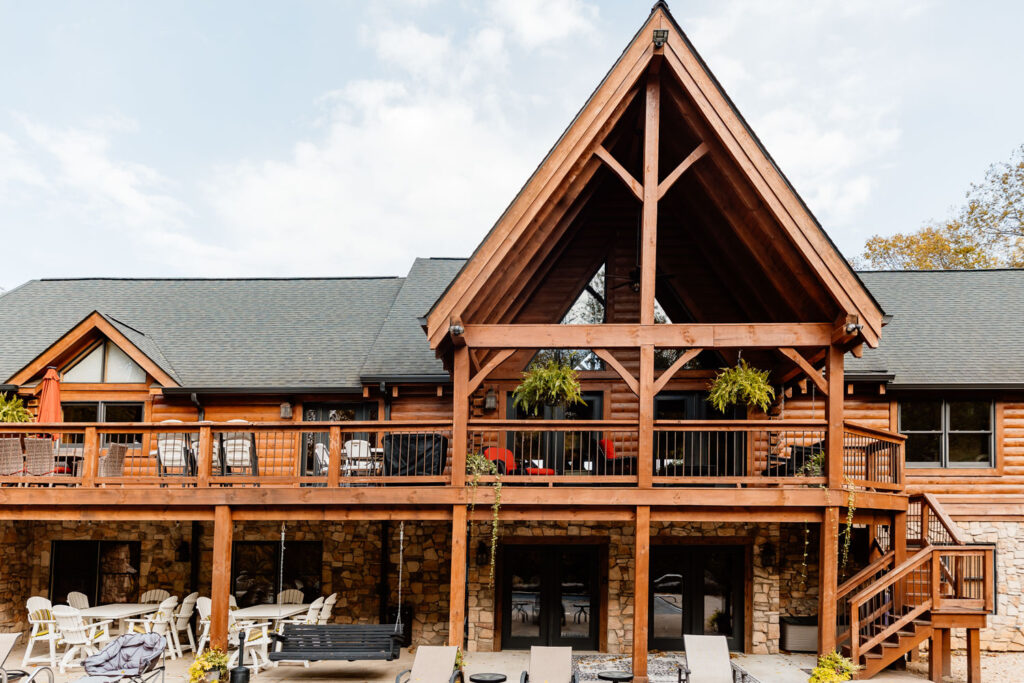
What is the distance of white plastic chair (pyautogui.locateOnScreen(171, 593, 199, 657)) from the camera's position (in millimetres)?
Answer: 13414

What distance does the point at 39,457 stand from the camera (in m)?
12.2

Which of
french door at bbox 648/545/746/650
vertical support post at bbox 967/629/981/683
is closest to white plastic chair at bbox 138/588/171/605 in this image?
french door at bbox 648/545/746/650

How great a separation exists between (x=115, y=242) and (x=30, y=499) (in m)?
46.9

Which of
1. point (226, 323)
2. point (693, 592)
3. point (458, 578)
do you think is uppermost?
point (226, 323)

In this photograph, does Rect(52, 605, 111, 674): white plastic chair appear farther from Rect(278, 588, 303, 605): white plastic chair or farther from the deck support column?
the deck support column

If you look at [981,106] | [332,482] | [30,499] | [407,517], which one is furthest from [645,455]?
[981,106]

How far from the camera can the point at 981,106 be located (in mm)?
45594

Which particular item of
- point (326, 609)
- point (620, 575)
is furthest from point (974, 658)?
point (326, 609)

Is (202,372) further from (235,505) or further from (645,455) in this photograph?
(645,455)

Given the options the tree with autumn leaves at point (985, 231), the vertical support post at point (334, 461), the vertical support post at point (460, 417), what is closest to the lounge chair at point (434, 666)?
the vertical support post at point (460, 417)

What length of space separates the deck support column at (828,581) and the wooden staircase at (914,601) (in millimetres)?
543

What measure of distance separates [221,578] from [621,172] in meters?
7.83

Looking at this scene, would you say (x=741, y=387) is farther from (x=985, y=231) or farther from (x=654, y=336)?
(x=985, y=231)

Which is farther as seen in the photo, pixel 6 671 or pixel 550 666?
pixel 6 671
